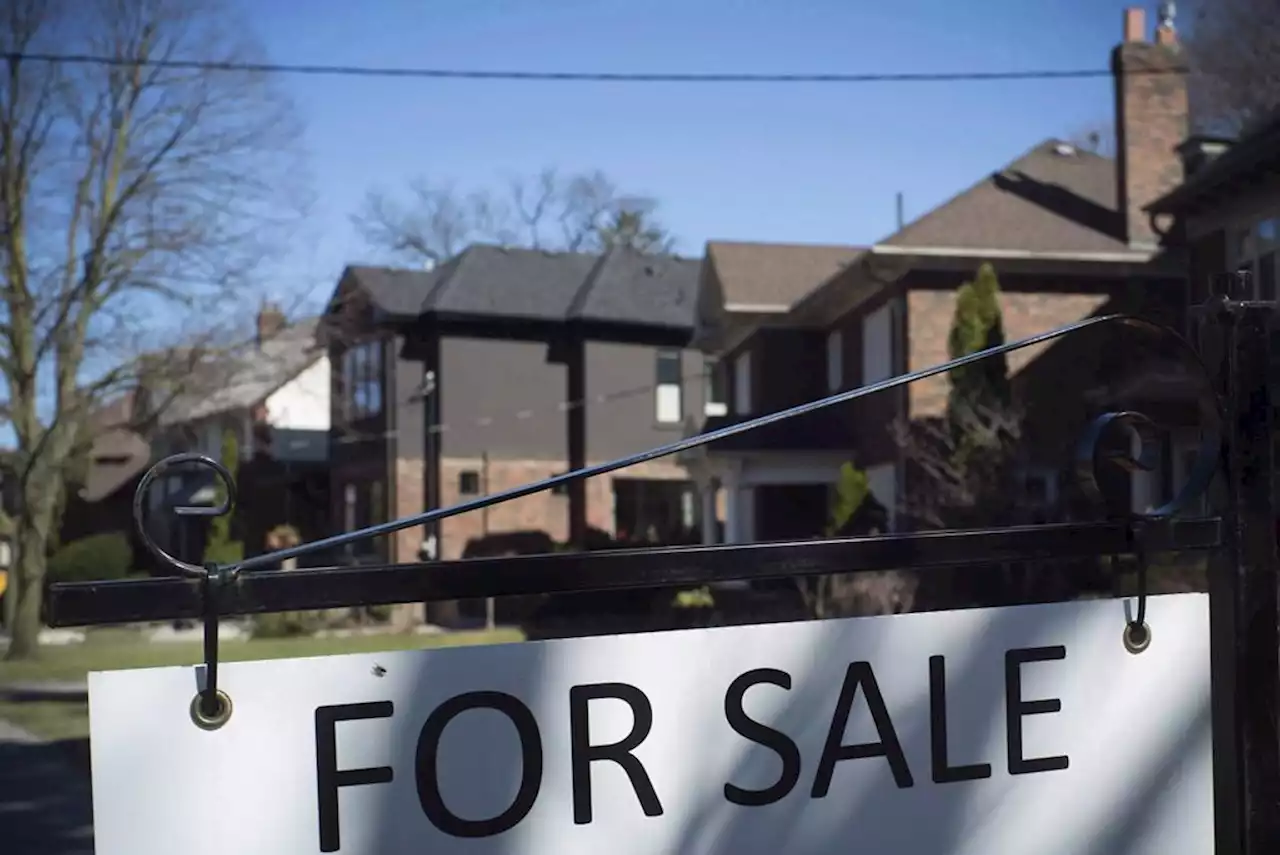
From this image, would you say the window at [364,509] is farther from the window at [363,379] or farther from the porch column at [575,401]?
the porch column at [575,401]

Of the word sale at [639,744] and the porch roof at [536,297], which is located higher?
the porch roof at [536,297]

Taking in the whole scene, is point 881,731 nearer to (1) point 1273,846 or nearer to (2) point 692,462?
(1) point 1273,846

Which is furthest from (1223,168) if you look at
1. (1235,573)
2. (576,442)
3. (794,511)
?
(576,442)

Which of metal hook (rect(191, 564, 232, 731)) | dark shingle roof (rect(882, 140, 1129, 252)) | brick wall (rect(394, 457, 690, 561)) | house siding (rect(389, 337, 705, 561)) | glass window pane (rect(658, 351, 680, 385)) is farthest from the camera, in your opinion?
glass window pane (rect(658, 351, 680, 385))

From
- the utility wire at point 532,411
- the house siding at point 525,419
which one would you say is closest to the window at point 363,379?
the utility wire at point 532,411

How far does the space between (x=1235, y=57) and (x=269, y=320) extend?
1868 cm

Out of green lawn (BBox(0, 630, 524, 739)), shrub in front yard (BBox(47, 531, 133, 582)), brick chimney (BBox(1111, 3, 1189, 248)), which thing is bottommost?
green lawn (BBox(0, 630, 524, 739))

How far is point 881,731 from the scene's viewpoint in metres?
1.84

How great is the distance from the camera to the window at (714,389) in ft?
94.2

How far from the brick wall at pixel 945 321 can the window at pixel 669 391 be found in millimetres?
13018

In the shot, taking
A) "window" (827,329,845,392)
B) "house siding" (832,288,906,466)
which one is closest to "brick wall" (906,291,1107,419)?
"house siding" (832,288,906,466)

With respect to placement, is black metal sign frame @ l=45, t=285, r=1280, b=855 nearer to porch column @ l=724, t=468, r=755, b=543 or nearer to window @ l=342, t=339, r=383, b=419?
porch column @ l=724, t=468, r=755, b=543

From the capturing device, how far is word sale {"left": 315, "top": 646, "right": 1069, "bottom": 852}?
163 cm

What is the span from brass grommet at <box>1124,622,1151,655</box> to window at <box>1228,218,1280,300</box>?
1471cm
